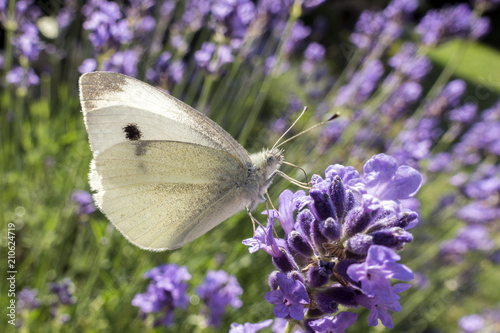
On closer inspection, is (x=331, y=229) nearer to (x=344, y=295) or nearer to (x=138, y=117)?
(x=344, y=295)

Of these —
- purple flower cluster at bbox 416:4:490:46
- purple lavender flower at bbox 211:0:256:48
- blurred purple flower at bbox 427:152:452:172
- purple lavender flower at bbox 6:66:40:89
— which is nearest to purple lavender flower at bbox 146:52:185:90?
purple lavender flower at bbox 211:0:256:48

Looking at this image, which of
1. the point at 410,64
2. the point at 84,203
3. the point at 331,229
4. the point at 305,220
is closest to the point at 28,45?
the point at 84,203

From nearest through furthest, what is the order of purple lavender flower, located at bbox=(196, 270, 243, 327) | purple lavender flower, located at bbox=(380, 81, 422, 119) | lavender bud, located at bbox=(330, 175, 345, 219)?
lavender bud, located at bbox=(330, 175, 345, 219) < purple lavender flower, located at bbox=(196, 270, 243, 327) < purple lavender flower, located at bbox=(380, 81, 422, 119)

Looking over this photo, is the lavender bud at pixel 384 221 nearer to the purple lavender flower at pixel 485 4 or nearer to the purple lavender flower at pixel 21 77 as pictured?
the purple lavender flower at pixel 21 77

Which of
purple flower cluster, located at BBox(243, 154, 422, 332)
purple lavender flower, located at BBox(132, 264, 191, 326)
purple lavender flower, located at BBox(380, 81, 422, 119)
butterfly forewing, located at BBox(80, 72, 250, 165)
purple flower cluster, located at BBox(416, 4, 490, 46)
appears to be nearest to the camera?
purple flower cluster, located at BBox(243, 154, 422, 332)

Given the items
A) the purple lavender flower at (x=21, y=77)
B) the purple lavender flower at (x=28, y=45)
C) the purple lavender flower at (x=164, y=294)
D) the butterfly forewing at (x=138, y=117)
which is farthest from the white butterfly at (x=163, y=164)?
the purple lavender flower at (x=21, y=77)

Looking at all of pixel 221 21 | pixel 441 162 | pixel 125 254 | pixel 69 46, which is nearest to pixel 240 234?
pixel 125 254

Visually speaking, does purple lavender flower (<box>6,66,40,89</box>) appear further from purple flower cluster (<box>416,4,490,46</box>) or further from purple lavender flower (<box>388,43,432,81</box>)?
purple flower cluster (<box>416,4,490,46</box>)
